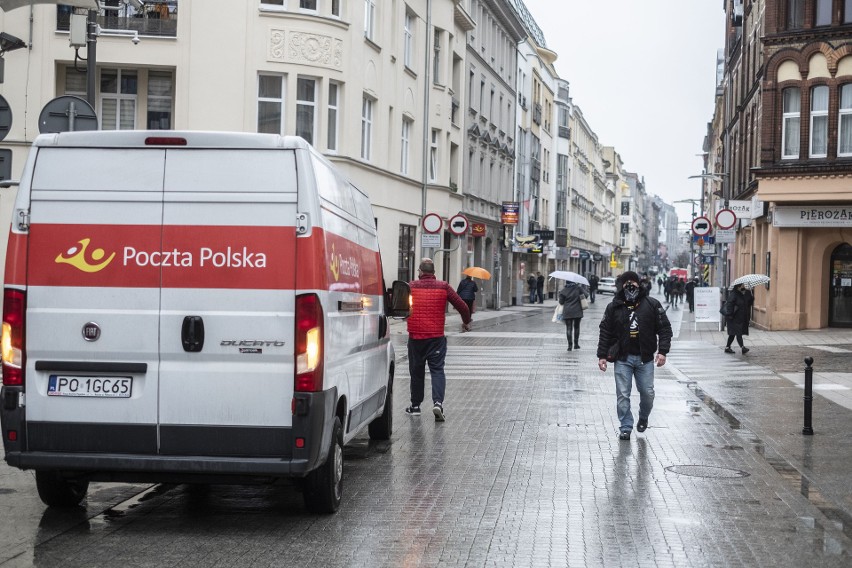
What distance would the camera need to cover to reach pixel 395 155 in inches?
1396

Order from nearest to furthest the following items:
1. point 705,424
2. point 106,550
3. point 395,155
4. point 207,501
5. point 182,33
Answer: point 106,550 → point 207,501 → point 705,424 → point 182,33 → point 395,155

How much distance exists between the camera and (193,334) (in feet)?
23.0

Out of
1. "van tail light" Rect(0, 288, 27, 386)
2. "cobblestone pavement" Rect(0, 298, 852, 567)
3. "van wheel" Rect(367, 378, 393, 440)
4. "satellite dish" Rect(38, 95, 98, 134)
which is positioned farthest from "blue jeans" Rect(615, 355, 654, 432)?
"satellite dish" Rect(38, 95, 98, 134)

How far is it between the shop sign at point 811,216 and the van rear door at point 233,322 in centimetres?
2929

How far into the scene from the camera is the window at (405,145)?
37.2 m

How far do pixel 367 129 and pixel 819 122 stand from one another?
44.0 ft

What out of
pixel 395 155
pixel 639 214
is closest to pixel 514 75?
pixel 395 155

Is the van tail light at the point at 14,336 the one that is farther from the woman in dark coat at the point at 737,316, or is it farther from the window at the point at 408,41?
the window at the point at 408,41

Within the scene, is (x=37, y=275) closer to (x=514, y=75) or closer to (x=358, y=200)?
(x=358, y=200)

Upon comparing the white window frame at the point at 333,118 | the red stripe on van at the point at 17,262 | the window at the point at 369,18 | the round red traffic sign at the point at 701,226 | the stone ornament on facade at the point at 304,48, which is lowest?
the red stripe on van at the point at 17,262

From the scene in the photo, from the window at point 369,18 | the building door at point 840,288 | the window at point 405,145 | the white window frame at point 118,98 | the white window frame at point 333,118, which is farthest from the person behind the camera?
the window at point 405,145

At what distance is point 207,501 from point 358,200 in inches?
107

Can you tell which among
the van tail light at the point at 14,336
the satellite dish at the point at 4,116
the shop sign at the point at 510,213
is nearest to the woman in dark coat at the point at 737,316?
the satellite dish at the point at 4,116

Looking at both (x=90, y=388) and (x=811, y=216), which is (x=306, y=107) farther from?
(x=90, y=388)
